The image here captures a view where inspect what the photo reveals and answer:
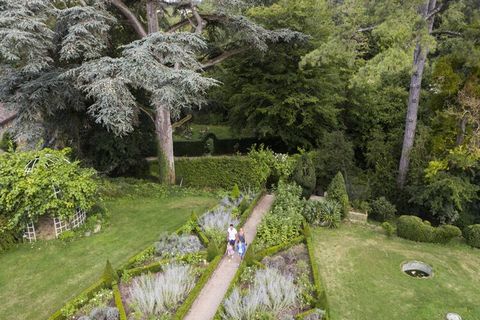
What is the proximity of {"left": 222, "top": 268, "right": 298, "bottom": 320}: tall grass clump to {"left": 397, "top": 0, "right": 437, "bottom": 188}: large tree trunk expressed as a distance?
389 inches

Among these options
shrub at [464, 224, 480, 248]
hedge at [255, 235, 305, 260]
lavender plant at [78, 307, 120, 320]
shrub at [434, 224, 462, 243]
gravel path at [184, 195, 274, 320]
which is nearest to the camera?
lavender plant at [78, 307, 120, 320]

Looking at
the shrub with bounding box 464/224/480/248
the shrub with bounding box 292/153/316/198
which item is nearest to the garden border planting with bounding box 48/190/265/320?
the shrub with bounding box 292/153/316/198

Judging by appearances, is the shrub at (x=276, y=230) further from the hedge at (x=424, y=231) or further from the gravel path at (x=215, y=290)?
the hedge at (x=424, y=231)

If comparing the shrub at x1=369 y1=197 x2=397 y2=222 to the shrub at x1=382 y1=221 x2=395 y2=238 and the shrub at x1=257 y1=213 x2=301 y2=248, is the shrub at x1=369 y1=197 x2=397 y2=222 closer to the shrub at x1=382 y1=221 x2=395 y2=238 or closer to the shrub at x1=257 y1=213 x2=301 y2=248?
the shrub at x1=382 y1=221 x2=395 y2=238

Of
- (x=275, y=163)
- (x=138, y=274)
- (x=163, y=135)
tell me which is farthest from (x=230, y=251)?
(x=163, y=135)

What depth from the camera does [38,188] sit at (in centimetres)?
1198

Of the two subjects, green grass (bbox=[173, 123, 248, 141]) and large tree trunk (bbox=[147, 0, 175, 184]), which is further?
green grass (bbox=[173, 123, 248, 141])

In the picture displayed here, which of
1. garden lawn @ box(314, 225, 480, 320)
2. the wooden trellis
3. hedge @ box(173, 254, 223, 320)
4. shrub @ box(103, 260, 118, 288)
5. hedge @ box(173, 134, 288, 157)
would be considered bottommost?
garden lawn @ box(314, 225, 480, 320)

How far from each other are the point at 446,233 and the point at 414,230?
1133 millimetres

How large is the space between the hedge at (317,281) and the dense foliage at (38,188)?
8422 mm

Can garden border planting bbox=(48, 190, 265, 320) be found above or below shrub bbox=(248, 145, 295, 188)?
below

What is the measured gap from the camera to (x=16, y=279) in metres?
11.1

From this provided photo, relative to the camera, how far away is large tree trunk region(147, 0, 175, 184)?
57.4 ft

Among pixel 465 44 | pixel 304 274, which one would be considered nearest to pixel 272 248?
pixel 304 274
